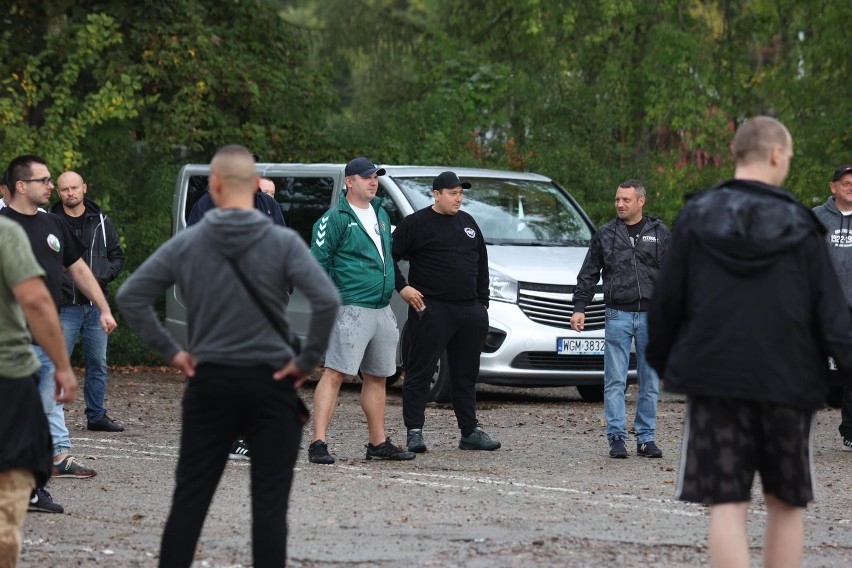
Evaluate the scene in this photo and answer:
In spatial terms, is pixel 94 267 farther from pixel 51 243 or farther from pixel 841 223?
pixel 841 223

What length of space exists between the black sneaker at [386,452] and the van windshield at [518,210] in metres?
3.96

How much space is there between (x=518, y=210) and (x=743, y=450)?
374 inches

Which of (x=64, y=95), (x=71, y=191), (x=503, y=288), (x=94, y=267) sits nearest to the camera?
(x=71, y=191)

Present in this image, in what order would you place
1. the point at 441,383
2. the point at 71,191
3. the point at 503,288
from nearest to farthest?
1. the point at 71,191
2. the point at 503,288
3. the point at 441,383

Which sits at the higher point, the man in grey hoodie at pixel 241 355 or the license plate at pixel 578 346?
the man in grey hoodie at pixel 241 355

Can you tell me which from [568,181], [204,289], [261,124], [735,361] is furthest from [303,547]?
[261,124]

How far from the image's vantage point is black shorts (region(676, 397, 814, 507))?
5371 millimetres

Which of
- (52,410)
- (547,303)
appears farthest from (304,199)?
(52,410)

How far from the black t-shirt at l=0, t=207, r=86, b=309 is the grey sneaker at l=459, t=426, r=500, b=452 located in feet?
11.5

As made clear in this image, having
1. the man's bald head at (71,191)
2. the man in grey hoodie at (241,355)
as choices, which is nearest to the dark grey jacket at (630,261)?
the man's bald head at (71,191)

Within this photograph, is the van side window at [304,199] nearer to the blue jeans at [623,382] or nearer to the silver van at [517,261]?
the silver van at [517,261]

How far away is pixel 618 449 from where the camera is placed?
10781 millimetres

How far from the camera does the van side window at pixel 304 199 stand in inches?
593

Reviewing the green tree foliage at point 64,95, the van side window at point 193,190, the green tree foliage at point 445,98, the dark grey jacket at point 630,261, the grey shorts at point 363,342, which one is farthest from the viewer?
the green tree foliage at point 445,98
